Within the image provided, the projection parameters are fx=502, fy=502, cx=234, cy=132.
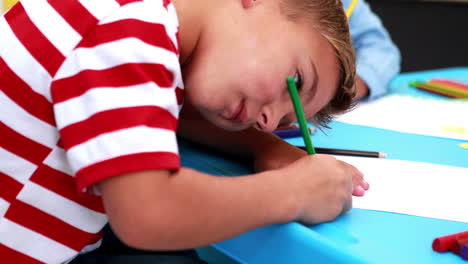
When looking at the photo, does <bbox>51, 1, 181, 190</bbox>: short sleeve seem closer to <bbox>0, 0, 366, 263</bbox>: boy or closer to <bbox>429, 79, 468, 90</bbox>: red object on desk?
<bbox>0, 0, 366, 263</bbox>: boy

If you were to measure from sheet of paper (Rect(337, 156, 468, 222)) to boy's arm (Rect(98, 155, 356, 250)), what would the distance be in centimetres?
7

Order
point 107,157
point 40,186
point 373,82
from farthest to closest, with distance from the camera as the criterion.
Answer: point 373,82 → point 40,186 → point 107,157

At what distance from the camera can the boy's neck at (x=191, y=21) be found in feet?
1.88

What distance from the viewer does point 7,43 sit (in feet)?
1.71

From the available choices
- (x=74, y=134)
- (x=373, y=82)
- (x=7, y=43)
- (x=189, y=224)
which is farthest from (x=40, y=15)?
(x=373, y=82)

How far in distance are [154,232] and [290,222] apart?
122mm

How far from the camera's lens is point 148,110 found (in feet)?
1.37

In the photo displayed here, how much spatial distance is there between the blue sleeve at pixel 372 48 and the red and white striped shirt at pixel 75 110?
0.64 m

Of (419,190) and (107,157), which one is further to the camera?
(419,190)

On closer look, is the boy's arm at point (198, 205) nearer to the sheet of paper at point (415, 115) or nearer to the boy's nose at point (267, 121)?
the boy's nose at point (267, 121)

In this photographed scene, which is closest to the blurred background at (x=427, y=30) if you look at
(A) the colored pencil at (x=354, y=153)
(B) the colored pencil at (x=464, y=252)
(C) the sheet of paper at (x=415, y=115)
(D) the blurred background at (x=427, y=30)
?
(D) the blurred background at (x=427, y=30)

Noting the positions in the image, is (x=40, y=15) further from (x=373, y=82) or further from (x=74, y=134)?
(x=373, y=82)

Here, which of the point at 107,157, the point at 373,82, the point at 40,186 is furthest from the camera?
the point at 373,82

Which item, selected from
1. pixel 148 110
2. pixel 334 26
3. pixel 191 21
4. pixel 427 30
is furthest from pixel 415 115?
pixel 427 30
